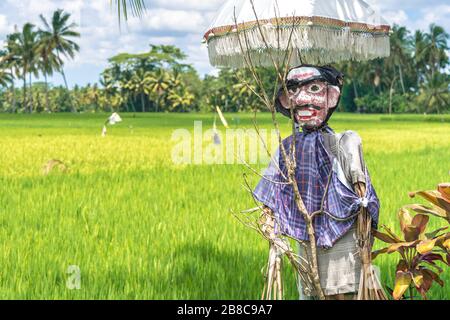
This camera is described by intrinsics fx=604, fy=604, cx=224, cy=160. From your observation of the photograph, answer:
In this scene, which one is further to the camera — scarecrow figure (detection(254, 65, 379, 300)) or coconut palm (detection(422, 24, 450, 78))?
coconut palm (detection(422, 24, 450, 78))

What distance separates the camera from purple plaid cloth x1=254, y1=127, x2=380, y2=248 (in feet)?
6.86

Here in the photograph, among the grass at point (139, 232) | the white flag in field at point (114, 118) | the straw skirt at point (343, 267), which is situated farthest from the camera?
the white flag in field at point (114, 118)

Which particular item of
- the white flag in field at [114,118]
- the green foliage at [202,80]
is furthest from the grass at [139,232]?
the green foliage at [202,80]

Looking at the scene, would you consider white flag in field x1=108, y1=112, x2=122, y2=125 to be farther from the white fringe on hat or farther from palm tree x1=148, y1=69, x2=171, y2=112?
palm tree x1=148, y1=69, x2=171, y2=112

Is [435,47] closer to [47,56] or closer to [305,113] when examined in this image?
[47,56]

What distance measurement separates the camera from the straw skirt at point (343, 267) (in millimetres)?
2162

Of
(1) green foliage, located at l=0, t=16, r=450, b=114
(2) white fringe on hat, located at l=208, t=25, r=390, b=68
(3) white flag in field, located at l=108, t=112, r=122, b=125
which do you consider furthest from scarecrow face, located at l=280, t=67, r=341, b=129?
(1) green foliage, located at l=0, t=16, r=450, b=114

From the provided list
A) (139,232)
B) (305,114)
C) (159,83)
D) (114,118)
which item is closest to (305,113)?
(305,114)

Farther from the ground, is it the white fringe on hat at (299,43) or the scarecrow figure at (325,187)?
the white fringe on hat at (299,43)

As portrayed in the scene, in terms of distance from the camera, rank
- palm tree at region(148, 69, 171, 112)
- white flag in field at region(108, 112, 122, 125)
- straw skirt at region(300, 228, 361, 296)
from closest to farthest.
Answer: straw skirt at region(300, 228, 361, 296), white flag in field at region(108, 112, 122, 125), palm tree at region(148, 69, 171, 112)

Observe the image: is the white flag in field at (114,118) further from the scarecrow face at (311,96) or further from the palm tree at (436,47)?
the palm tree at (436,47)

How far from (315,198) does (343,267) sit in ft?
0.89

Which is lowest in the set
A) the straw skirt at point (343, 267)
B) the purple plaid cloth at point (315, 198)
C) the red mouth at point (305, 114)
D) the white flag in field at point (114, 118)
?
the straw skirt at point (343, 267)

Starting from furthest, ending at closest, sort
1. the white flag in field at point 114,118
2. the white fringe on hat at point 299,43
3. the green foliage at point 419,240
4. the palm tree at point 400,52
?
the palm tree at point 400,52, the white flag in field at point 114,118, the white fringe on hat at point 299,43, the green foliage at point 419,240
